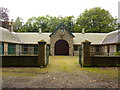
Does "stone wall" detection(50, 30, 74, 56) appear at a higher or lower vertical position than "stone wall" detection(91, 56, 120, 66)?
higher

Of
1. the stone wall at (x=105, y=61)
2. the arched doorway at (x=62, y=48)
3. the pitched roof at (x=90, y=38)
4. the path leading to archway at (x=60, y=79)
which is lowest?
the path leading to archway at (x=60, y=79)

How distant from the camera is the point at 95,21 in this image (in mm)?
Result: 43312

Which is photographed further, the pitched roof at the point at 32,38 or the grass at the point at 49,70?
the pitched roof at the point at 32,38

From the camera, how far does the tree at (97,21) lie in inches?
1642

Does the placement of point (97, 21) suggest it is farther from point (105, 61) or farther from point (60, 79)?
point (60, 79)

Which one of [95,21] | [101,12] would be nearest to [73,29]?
[95,21]

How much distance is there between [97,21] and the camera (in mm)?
42906

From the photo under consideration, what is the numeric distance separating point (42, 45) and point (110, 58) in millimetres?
6301

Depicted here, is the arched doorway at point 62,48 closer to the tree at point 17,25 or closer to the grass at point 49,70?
the grass at point 49,70

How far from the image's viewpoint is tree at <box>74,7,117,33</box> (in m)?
41.7

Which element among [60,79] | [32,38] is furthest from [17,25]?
[60,79]

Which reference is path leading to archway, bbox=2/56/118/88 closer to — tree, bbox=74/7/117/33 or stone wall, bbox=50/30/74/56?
stone wall, bbox=50/30/74/56

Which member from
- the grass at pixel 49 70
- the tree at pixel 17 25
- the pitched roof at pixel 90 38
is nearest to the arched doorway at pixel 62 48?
the pitched roof at pixel 90 38

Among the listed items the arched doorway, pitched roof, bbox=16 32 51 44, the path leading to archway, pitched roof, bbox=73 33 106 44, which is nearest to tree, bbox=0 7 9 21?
pitched roof, bbox=16 32 51 44
